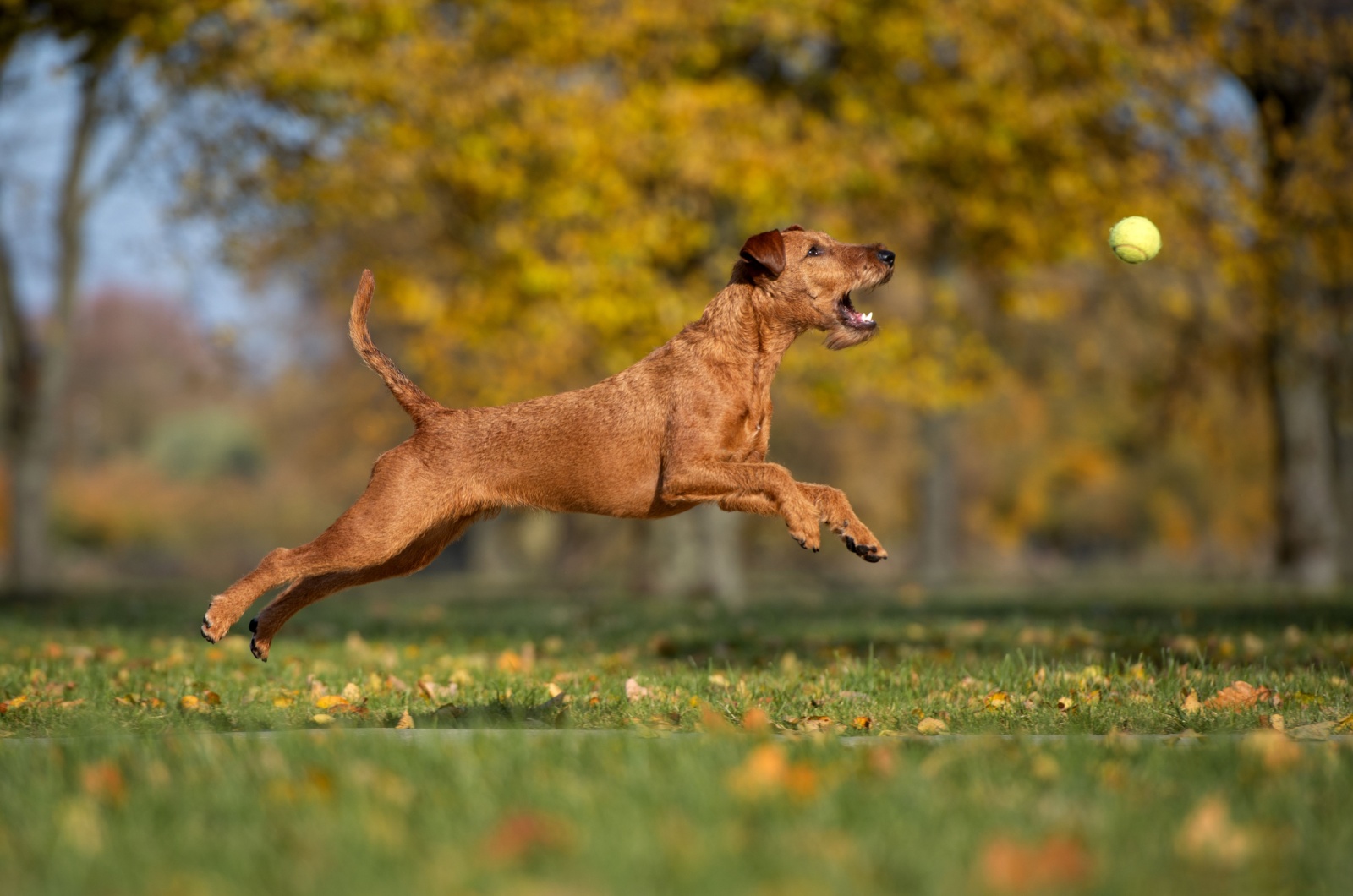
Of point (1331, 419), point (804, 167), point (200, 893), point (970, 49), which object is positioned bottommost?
point (200, 893)

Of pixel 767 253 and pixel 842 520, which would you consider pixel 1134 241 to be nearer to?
pixel 767 253

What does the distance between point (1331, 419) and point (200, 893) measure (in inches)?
860

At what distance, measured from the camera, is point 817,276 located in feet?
23.0

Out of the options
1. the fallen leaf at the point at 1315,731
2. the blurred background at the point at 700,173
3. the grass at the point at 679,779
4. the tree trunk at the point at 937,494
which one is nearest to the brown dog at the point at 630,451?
the grass at the point at 679,779

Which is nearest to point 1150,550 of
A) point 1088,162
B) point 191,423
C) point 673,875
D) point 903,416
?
point 903,416

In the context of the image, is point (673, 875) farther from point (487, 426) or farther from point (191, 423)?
point (191, 423)

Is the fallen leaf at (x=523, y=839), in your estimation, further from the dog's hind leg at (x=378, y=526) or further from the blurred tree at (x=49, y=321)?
the blurred tree at (x=49, y=321)

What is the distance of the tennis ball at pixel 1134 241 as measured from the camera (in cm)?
707

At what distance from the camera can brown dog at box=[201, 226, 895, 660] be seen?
21.8 ft

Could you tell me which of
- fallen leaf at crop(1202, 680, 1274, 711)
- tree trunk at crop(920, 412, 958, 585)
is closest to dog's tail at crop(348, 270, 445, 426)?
fallen leaf at crop(1202, 680, 1274, 711)

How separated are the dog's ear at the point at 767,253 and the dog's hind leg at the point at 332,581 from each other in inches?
71.7

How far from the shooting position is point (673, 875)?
2.89 meters

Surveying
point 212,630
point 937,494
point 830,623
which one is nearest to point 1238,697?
point 212,630

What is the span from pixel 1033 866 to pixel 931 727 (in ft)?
7.62
